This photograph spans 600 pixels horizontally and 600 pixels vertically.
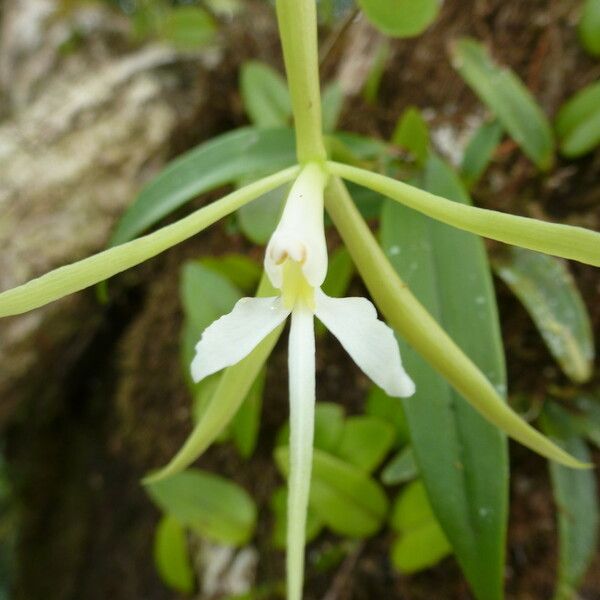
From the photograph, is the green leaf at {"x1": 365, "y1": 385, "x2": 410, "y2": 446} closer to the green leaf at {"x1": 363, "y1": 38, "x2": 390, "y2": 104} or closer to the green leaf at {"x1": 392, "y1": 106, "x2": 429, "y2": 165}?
the green leaf at {"x1": 392, "y1": 106, "x2": 429, "y2": 165}

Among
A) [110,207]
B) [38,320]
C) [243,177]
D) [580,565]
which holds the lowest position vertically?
[580,565]

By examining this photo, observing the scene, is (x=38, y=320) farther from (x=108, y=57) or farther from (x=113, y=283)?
(x=108, y=57)

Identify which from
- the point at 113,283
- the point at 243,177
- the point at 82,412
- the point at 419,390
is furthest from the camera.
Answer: the point at 82,412

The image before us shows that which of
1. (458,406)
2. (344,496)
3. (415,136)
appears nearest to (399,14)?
(415,136)

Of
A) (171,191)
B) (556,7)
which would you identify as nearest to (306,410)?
(171,191)

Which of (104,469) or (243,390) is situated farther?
(104,469)
